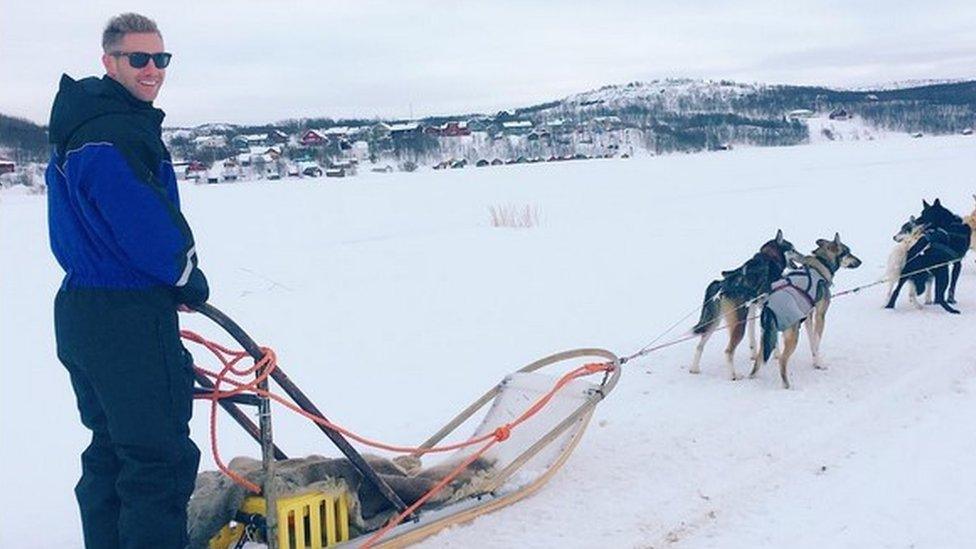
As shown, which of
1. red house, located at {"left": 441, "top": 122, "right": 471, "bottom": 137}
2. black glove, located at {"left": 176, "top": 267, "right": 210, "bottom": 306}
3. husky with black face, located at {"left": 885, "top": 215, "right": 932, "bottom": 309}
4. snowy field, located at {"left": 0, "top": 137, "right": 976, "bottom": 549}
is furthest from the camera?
red house, located at {"left": 441, "top": 122, "right": 471, "bottom": 137}

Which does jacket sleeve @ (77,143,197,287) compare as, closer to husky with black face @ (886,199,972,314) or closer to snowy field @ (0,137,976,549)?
snowy field @ (0,137,976,549)

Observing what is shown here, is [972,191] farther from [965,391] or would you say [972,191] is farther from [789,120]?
[789,120]

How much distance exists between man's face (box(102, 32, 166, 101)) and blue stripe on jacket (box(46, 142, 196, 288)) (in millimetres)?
235

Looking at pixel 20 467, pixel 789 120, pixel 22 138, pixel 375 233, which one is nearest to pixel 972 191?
pixel 375 233

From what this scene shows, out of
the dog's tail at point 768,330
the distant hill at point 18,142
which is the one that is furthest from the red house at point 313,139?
the dog's tail at point 768,330

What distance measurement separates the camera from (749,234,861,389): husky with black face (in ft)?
18.3

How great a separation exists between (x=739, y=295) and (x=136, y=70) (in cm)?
415

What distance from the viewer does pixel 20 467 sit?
4.57 m

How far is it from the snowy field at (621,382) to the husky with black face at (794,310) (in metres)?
0.19

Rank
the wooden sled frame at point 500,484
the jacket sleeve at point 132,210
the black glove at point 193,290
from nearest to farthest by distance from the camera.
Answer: the jacket sleeve at point 132,210 < the black glove at point 193,290 < the wooden sled frame at point 500,484

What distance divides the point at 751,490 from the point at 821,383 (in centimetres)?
189

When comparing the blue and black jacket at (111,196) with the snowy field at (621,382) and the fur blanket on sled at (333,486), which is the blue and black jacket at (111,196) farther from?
the snowy field at (621,382)

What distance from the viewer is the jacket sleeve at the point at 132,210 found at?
258 cm

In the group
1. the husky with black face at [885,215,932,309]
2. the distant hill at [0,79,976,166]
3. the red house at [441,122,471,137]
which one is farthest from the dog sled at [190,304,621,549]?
the red house at [441,122,471,137]
